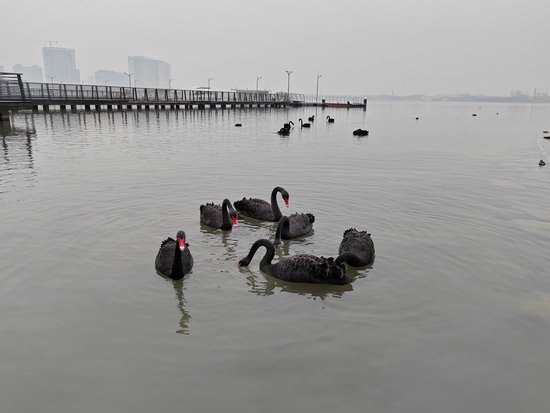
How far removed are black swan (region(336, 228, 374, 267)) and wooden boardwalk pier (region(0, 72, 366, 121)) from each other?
29979 millimetres

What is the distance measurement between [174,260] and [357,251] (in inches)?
112

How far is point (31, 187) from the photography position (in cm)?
1175

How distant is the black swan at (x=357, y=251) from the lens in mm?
6746

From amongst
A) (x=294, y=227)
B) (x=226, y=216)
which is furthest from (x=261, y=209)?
(x=294, y=227)

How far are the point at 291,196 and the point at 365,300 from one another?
5999 mm

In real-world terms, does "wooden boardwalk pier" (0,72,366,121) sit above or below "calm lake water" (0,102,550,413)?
above

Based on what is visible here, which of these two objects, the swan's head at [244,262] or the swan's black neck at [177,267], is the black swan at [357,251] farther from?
the swan's black neck at [177,267]

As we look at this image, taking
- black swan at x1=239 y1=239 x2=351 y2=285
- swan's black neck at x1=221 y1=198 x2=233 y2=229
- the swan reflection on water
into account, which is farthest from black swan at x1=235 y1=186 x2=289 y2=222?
the swan reflection on water

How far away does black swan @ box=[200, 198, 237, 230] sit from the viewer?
850 cm

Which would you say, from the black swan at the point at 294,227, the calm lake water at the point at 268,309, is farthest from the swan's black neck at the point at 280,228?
the calm lake water at the point at 268,309

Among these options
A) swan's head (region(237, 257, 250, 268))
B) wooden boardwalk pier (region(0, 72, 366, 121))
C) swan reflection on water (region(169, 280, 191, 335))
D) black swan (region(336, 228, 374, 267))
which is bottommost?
swan reflection on water (region(169, 280, 191, 335))

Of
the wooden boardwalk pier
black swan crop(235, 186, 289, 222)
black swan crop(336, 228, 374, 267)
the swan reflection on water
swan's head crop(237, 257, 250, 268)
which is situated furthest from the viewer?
the wooden boardwalk pier

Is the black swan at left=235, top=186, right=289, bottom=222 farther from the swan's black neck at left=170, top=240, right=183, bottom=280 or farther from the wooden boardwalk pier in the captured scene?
the wooden boardwalk pier

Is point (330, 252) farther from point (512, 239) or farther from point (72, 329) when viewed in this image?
point (72, 329)
